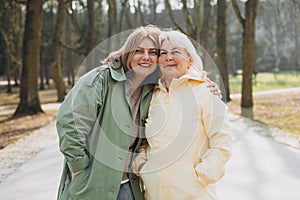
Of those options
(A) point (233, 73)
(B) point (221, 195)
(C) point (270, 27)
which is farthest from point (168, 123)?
(C) point (270, 27)

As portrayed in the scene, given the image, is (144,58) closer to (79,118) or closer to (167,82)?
(167,82)

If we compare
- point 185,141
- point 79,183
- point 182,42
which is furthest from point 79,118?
point 182,42

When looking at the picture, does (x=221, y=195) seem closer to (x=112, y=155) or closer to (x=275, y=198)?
(x=275, y=198)

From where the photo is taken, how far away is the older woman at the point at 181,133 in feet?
8.34

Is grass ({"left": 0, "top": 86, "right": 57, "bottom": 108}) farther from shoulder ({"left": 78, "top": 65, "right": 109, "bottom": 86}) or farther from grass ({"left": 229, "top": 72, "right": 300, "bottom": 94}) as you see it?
shoulder ({"left": 78, "top": 65, "right": 109, "bottom": 86})

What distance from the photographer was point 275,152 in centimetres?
761

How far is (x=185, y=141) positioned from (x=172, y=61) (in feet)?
1.59

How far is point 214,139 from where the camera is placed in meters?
2.55

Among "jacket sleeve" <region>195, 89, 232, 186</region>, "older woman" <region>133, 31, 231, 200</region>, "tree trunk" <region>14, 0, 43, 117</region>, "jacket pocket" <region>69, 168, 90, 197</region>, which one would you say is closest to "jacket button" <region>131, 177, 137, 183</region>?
"older woman" <region>133, 31, 231, 200</region>

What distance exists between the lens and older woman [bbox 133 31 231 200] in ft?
8.34

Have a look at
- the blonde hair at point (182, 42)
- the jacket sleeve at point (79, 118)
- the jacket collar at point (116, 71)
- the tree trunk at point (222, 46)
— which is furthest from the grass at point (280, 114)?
the jacket sleeve at point (79, 118)

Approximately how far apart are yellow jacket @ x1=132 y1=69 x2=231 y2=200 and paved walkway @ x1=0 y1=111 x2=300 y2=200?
102 inches

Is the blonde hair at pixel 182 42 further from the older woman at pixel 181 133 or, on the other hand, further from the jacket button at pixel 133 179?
the jacket button at pixel 133 179

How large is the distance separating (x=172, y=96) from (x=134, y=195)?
63 cm
